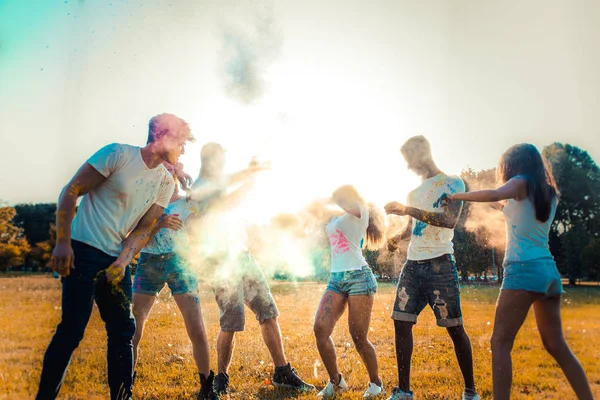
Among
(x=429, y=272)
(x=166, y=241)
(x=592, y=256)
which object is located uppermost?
(x=166, y=241)

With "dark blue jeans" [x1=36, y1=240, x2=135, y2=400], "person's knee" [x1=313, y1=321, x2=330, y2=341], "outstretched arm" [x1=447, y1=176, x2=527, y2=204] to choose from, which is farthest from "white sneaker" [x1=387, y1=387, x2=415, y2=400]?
"dark blue jeans" [x1=36, y1=240, x2=135, y2=400]

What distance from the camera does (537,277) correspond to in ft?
11.6

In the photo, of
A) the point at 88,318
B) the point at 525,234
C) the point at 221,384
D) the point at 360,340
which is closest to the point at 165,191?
the point at 88,318

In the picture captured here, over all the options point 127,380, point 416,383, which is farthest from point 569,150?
point 127,380

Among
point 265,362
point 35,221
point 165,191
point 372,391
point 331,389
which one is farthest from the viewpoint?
point 35,221

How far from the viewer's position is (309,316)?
11.6 m

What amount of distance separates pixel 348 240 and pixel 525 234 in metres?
1.77

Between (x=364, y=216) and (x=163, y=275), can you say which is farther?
(x=364, y=216)

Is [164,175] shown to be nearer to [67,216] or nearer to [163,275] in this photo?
[67,216]

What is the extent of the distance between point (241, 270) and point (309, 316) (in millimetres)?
7065

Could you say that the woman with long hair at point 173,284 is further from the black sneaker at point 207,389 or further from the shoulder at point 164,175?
the shoulder at point 164,175

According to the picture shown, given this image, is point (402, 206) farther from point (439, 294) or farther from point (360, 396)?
point (360, 396)

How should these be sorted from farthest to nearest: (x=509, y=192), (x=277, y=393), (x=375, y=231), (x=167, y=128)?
(x=375, y=231), (x=277, y=393), (x=167, y=128), (x=509, y=192)

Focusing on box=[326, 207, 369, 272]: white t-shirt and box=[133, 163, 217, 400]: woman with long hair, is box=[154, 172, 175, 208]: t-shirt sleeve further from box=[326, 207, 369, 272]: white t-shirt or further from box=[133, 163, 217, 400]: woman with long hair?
box=[326, 207, 369, 272]: white t-shirt
